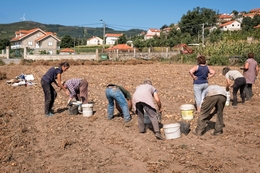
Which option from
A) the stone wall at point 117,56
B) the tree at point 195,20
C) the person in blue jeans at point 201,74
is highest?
the tree at point 195,20

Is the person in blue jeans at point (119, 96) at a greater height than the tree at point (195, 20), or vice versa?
the tree at point (195, 20)

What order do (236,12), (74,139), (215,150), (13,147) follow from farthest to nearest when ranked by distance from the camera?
1. (236,12)
2. (74,139)
3. (13,147)
4. (215,150)

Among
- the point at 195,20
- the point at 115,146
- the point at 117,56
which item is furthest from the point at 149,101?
the point at 195,20

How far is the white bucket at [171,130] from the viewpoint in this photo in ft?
23.8

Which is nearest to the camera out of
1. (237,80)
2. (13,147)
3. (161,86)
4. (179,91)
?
(13,147)

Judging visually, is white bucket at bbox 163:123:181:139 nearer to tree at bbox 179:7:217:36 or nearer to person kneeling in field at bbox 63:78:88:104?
person kneeling in field at bbox 63:78:88:104

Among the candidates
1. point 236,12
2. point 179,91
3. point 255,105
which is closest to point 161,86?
point 179,91

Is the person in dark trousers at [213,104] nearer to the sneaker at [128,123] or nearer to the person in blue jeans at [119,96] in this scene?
the sneaker at [128,123]

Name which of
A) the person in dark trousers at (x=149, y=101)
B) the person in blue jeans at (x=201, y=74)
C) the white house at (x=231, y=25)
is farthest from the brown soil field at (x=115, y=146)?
the white house at (x=231, y=25)

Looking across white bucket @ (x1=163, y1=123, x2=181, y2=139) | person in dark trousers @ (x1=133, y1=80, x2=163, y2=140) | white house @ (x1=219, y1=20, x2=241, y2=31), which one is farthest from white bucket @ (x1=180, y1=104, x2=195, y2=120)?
white house @ (x1=219, y1=20, x2=241, y2=31)

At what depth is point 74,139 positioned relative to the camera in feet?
25.2

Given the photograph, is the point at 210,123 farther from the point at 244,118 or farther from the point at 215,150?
the point at 215,150

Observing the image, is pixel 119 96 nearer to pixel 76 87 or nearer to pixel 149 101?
pixel 149 101

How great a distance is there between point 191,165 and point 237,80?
545cm
